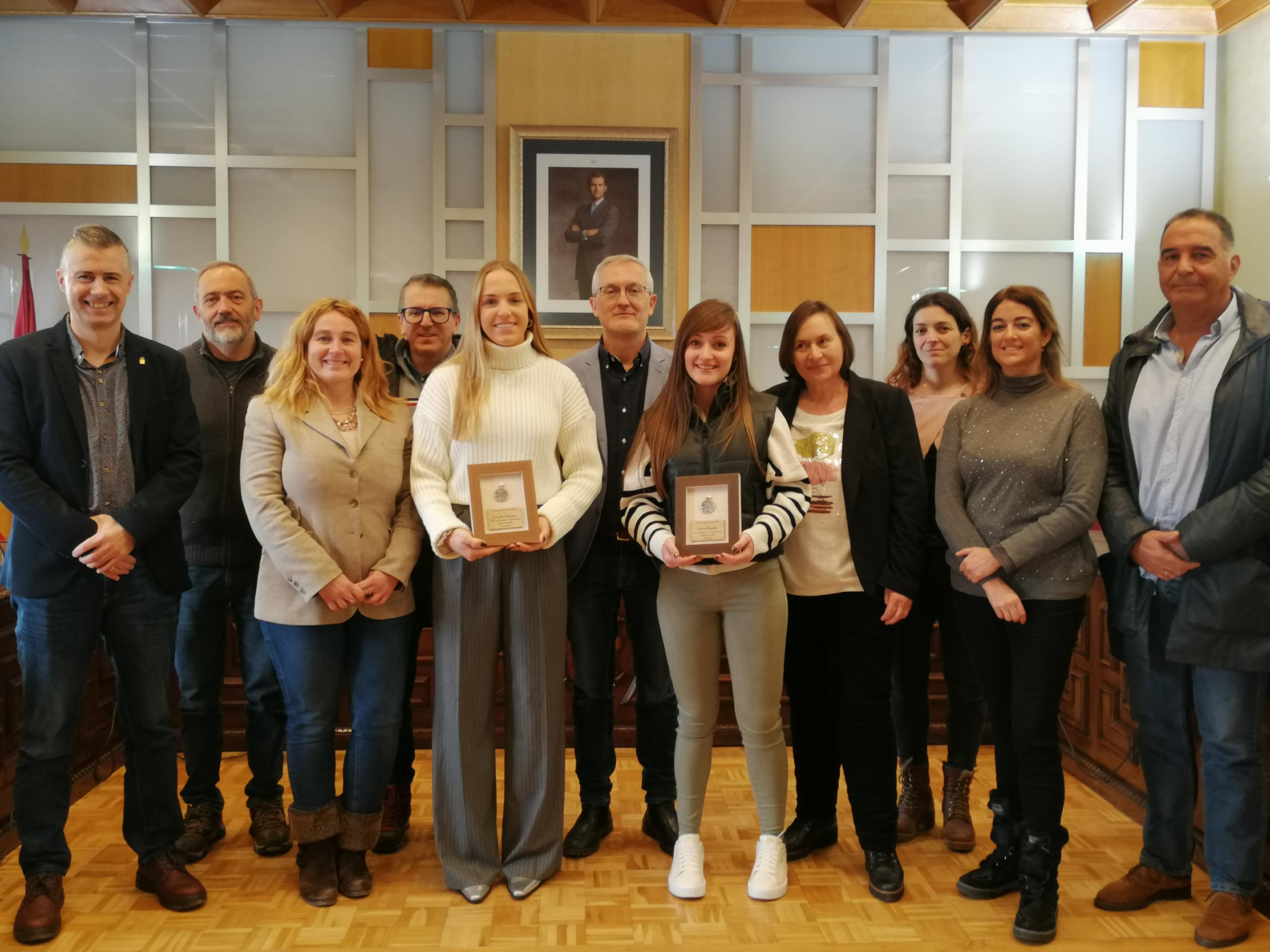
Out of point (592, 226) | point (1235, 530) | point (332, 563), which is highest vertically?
point (592, 226)

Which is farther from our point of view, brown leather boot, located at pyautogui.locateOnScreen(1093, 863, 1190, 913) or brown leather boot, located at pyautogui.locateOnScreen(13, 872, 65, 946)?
brown leather boot, located at pyautogui.locateOnScreen(1093, 863, 1190, 913)

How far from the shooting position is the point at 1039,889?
2223 mm

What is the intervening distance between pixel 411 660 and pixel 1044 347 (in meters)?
1.86

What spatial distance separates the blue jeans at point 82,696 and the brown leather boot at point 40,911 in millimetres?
25

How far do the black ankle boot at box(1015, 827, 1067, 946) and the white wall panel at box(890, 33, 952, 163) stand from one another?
11.3ft

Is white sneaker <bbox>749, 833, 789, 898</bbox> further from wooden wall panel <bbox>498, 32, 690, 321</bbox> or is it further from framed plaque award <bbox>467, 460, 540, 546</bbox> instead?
wooden wall panel <bbox>498, 32, 690, 321</bbox>

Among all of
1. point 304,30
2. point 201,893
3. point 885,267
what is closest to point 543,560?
point 201,893

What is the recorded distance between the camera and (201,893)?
237cm

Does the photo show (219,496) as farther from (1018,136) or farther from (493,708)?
(1018,136)

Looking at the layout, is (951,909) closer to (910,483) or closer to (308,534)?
(910,483)

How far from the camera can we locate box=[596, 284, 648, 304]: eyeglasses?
8.62ft

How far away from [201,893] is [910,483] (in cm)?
202

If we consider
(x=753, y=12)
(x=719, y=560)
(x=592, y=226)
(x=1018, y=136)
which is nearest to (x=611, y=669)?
(x=719, y=560)

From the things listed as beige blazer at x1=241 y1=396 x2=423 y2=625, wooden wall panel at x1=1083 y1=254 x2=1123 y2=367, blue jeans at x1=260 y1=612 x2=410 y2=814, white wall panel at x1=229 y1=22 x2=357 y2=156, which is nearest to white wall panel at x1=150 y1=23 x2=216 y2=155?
white wall panel at x1=229 y1=22 x2=357 y2=156
